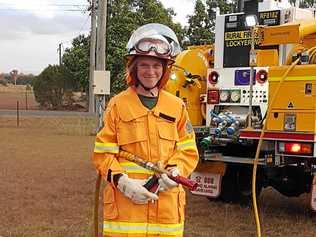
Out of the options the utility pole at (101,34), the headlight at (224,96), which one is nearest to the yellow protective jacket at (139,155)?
the headlight at (224,96)

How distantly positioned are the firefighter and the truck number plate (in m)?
4.23

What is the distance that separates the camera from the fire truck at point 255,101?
6.29 meters

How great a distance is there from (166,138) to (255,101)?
4108mm

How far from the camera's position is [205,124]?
807cm

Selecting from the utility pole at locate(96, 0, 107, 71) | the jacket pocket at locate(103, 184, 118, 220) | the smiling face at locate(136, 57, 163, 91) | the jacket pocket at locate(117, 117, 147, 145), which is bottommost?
Result: the jacket pocket at locate(103, 184, 118, 220)

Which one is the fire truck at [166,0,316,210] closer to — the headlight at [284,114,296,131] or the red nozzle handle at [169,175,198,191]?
the headlight at [284,114,296,131]

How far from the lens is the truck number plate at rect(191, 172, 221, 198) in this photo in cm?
767

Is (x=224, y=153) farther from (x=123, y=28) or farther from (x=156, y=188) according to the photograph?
(x=123, y=28)

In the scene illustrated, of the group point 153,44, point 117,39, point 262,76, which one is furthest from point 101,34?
point 153,44

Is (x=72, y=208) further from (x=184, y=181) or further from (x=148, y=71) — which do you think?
(x=184, y=181)

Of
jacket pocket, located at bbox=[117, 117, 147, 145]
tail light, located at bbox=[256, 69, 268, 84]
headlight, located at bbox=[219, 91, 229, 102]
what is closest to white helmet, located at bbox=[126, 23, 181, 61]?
jacket pocket, located at bbox=[117, 117, 147, 145]

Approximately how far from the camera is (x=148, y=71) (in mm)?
3412

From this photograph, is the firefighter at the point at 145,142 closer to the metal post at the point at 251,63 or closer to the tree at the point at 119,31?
the metal post at the point at 251,63

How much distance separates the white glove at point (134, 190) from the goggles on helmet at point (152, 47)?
0.67 meters
